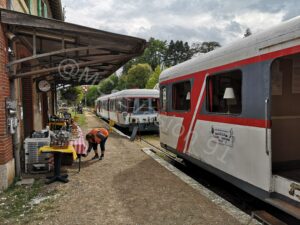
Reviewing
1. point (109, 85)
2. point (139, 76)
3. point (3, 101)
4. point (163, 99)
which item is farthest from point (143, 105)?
point (109, 85)

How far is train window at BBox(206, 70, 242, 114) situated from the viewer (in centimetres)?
488

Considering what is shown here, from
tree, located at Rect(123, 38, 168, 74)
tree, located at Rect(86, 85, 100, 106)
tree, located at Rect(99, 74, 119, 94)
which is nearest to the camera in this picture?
tree, located at Rect(99, 74, 119, 94)

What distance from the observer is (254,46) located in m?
4.33

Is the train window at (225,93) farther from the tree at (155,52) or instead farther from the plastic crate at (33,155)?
the tree at (155,52)

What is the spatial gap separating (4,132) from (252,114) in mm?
4593

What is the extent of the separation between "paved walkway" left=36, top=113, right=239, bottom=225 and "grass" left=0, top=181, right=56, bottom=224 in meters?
0.33

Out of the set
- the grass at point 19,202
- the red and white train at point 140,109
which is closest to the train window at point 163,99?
the grass at point 19,202

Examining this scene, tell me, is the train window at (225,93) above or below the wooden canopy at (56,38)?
below

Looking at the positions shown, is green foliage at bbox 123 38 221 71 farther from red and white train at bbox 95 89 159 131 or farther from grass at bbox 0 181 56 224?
grass at bbox 0 181 56 224

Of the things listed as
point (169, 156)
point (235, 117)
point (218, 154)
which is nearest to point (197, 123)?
point (218, 154)

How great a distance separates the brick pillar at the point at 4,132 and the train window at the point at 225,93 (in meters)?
4.03

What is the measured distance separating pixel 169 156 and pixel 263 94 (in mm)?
5598

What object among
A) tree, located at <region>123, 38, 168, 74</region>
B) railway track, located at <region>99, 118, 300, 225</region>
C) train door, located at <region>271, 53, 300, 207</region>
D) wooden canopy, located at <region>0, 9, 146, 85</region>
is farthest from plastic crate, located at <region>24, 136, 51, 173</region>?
tree, located at <region>123, 38, 168, 74</region>

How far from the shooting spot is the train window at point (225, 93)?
4879 mm
